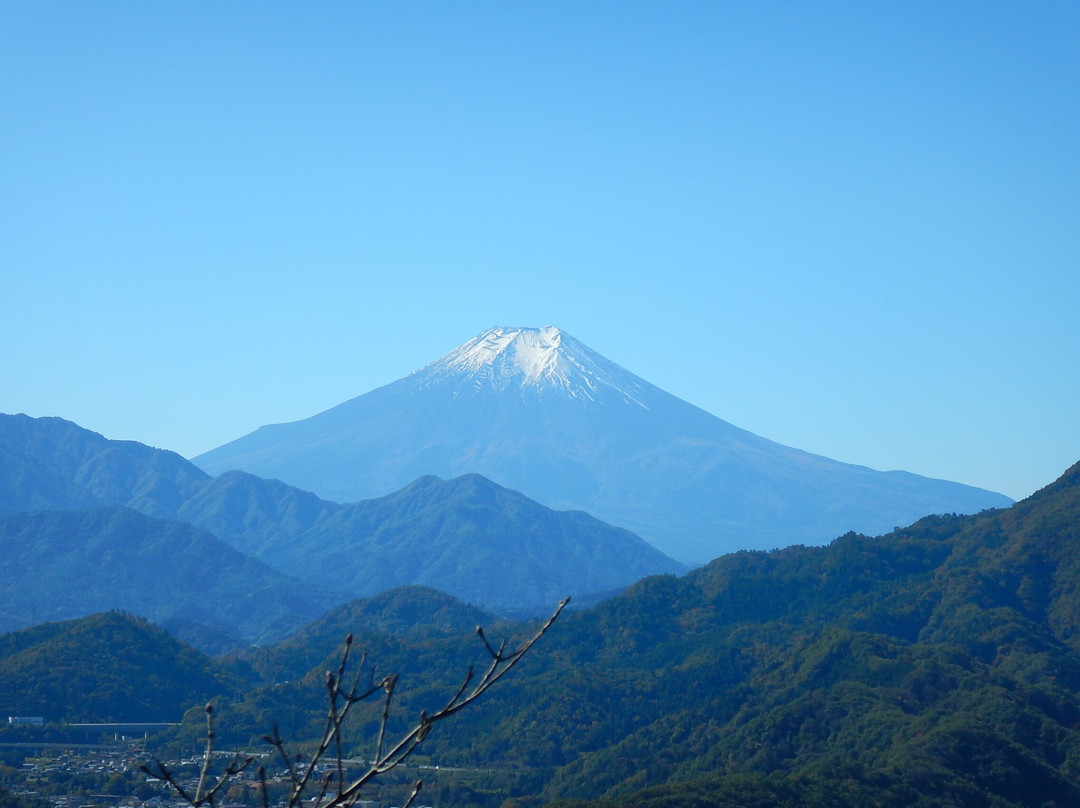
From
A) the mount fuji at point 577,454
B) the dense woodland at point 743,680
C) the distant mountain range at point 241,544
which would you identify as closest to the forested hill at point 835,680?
the dense woodland at point 743,680

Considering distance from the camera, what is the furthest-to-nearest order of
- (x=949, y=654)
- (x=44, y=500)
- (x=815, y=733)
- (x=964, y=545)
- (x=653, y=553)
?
1. (x=653, y=553)
2. (x=44, y=500)
3. (x=964, y=545)
4. (x=949, y=654)
5. (x=815, y=733)

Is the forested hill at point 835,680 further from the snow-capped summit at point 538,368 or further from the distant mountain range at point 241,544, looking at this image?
the snow-capped summit at point 538,368

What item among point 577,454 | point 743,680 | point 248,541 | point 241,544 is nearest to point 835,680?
point 743,680

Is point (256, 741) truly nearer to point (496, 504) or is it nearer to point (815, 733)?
point (815, 733)

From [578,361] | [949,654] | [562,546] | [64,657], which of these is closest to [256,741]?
[64,657]

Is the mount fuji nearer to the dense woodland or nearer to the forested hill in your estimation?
the dense woodland

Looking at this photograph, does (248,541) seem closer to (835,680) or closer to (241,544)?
(241,544)

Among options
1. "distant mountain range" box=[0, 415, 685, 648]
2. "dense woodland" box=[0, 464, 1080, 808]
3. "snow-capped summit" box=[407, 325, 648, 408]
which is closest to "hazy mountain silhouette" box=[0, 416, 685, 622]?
"distant mountain range" box=[0, 415, 685, 648]
